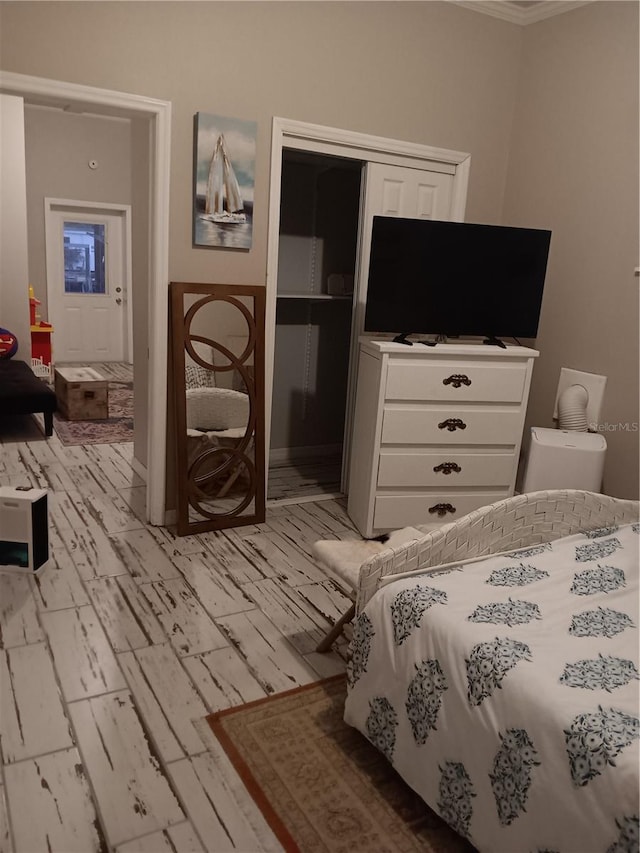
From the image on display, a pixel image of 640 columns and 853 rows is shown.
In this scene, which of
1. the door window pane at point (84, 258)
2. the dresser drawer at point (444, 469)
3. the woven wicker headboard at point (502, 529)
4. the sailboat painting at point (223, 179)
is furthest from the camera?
the door window pane at point (84, 258)

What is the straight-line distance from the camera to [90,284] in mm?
8688

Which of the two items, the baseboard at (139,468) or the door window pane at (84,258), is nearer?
the baseboard at (139,468)

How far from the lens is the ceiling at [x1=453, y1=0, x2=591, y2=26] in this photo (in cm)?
357

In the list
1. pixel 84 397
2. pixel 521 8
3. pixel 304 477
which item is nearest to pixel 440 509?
pixel 304 477

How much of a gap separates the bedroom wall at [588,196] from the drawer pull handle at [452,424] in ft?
2.49

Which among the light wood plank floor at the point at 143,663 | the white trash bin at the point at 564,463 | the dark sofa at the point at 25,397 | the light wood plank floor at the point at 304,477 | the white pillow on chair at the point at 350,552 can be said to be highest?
the white trash bin at the point at 564,463

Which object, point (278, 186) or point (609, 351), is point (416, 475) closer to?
point (609, 351)

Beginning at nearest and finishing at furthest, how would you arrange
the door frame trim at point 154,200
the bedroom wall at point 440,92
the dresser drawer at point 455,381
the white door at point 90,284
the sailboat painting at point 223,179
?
the door frame trim at point 154,200 < the bedroom wall at point 440,92 < the sailboat painting at point 223,179 < the dresser drawer at point 455,381 < the white door at point 90,284

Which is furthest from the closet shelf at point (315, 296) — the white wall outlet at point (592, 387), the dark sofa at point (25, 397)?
the dark sofa at point (25, 397)

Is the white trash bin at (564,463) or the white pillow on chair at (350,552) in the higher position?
the white trash bin at (564,463)

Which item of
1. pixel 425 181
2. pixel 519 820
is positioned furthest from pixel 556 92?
pixel 519 820

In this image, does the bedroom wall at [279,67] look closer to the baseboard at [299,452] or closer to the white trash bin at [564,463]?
the white trash bin at [564,463]

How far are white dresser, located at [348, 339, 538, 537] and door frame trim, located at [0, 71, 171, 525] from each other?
3.42 feet

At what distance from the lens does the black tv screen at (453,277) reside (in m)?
3.33
